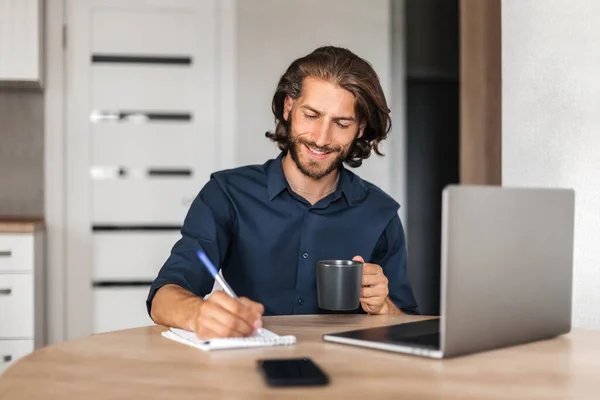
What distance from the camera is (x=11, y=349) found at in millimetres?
3039

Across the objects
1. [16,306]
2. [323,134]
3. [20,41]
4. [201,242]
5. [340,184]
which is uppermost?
[20,41]

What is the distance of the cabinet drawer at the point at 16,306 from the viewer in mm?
3045

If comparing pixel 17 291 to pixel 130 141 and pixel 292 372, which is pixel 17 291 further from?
pixel 292 372

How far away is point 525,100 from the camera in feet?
Answer: 6.15

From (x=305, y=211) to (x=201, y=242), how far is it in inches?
11.3

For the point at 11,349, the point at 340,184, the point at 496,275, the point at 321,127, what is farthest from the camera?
the point at 11,349

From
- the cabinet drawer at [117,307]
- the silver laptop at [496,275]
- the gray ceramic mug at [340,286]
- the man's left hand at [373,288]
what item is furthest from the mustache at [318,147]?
the cabinet drawer at [117,307]

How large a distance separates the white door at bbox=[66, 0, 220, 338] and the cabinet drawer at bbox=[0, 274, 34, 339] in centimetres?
50

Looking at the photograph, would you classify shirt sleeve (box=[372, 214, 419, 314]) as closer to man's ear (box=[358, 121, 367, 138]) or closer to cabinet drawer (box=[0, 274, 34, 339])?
man's ear (box=[358, 121, 367, 138])

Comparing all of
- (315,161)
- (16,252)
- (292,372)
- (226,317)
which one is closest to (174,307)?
(226,317)

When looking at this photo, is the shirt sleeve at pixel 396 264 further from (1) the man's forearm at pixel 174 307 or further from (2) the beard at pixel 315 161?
(1) the man's forearm at pixel 174 307

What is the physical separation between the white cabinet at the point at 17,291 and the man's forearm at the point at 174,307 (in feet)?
6.49

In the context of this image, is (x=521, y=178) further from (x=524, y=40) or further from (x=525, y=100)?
(x=524, y=40)

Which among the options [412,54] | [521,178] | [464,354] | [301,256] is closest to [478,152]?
[521,178]
